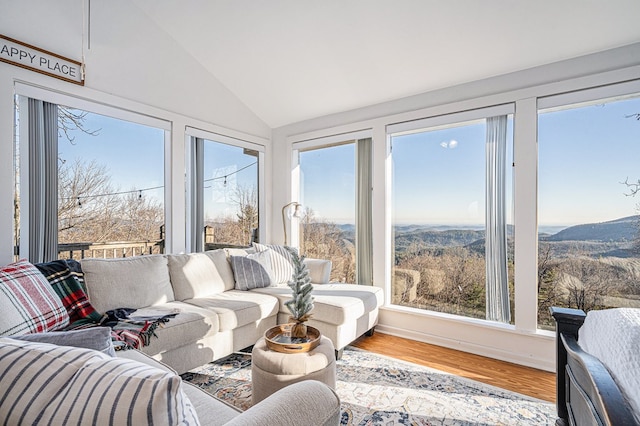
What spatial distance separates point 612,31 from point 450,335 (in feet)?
9.03

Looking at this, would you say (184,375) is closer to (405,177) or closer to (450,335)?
(450,335)

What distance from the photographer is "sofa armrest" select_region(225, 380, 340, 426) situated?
0.83 m

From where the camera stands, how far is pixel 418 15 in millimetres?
2557

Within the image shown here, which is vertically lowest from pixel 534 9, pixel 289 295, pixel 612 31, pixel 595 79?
pixel 289 295

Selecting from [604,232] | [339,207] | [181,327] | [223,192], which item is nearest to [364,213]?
[339,207]

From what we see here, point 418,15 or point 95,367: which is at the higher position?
point 418,15

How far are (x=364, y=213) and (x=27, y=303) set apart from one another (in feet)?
9.82

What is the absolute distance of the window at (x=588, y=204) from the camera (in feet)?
8.09

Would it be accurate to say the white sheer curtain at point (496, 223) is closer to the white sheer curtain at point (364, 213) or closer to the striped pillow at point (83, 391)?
the white sheer curtain at point (364, 213)

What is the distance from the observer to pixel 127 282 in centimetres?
249

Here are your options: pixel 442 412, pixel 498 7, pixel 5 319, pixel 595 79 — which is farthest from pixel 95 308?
pixel 595 79

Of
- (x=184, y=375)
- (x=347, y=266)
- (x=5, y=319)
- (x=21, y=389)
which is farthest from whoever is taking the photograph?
(x=347, y=266)

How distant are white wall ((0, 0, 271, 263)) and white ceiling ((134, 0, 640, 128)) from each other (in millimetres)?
213

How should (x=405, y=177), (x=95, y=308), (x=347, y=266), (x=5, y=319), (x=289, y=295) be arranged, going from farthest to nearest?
1. (x=347, y=266)
2. (x=405, y=177)
3. (x=289, y=295)
4. (x=95, y=308)
5. (x=5, y=319)
